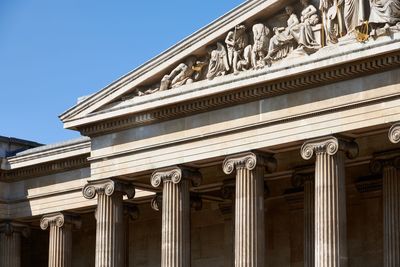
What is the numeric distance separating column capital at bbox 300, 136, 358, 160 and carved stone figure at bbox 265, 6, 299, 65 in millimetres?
4528

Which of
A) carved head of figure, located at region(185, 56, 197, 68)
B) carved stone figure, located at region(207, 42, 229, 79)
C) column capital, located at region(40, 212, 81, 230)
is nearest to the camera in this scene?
carved stone figure, located at region(207, 42, 229, 79)

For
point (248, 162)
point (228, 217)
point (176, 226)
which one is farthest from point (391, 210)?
point (228, 217)

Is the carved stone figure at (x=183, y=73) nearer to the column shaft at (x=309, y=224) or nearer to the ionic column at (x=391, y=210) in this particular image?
the column shaft at (x=309, y=224)

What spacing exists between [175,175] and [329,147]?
9.57m

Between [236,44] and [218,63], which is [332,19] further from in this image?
[218,63]

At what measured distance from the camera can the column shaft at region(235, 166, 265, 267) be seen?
70062mm

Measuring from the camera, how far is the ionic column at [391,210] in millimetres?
69500

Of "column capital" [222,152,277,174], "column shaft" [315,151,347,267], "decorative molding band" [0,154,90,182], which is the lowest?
"column shaft" [315,151,347,267]

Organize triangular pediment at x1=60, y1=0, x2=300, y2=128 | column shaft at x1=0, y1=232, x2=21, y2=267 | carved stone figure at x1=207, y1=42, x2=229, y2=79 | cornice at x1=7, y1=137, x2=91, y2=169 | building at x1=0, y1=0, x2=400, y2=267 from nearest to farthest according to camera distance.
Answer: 1. building at x1=0, y1=0, x2=400, y2=267
2. triangular pediment at x1=60, y1=0, x2=300, y2=128
3. carved stone figure at x1=207, y1=42, x2=229, y2=79
4. cornice at x1=7, y1=137, x2=91, y2=169
5. column shaft at x1=0, y1=232, x2=21, y2=267

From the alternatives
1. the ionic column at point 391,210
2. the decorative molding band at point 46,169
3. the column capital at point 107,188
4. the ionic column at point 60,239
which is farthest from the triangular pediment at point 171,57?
the ionic column at point 391,210

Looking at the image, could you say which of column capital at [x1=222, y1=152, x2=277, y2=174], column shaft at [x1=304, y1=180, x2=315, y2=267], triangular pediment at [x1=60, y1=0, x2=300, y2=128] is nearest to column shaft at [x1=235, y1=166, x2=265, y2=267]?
column capital at [x1=222, y1=152, x2=277, y2=174]

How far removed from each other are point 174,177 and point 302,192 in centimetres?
853

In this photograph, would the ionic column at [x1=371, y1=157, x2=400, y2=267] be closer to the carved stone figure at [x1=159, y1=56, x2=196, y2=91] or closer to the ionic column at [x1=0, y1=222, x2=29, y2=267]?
Answer: the carved stone figure at [x1=159, y1=56, x2=196, y2=91]

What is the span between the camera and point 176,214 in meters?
74.0
